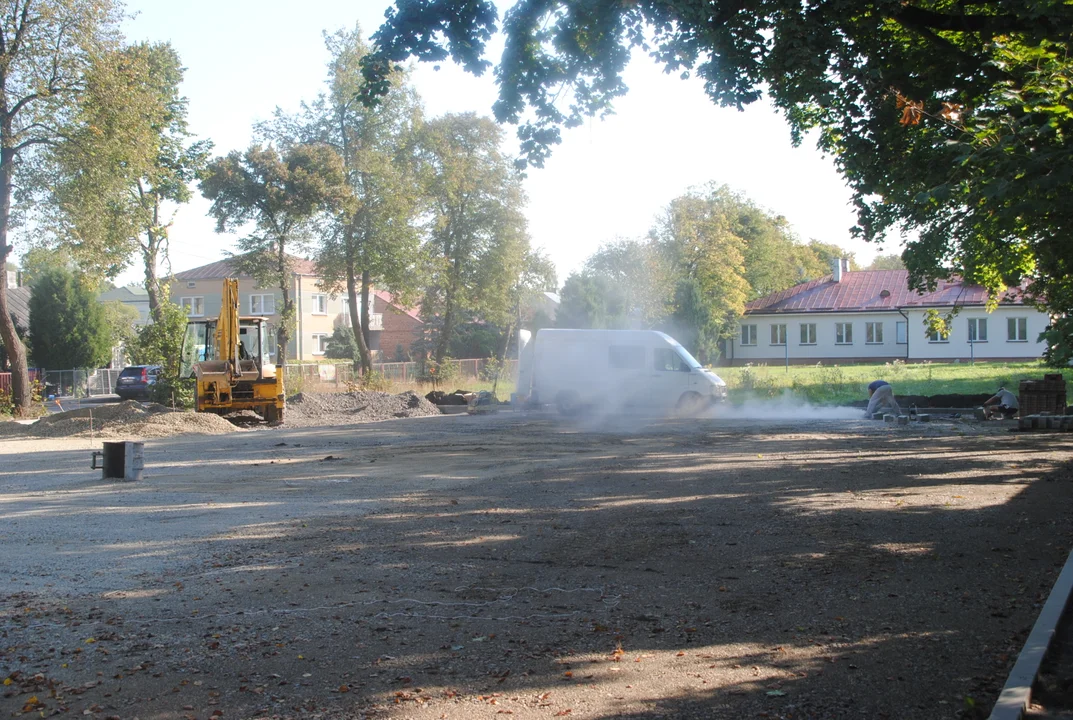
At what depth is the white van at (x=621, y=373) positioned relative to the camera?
26.9 m

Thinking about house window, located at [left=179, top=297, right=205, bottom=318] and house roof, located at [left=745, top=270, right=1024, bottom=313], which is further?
house window, located at [left=179, top=297, right=205, bottom=318]

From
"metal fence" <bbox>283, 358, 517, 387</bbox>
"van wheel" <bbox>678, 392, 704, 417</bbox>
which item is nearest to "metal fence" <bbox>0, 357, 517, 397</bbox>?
"metal fence" <bbox>283, 358, 517, 387</bbox>

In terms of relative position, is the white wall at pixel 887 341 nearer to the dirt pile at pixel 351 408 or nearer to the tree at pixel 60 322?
the dirt pile at pixel 351 408

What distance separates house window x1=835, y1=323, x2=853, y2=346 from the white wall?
19 centimetres

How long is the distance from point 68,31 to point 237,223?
13.5 m

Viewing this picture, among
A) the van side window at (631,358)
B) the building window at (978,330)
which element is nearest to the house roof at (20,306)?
the van side window at (631,358)

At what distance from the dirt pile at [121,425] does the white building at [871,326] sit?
44.9 metres

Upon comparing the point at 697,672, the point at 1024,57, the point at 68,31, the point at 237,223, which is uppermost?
the point at 68,31

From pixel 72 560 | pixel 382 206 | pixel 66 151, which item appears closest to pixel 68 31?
pixel 66 151

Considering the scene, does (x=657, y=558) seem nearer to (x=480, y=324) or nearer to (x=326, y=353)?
(x=480, y=324)

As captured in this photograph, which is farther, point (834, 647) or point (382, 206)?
point (382, 206)

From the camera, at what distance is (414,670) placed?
525cm

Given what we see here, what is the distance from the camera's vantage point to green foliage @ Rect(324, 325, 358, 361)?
67438 millimetres

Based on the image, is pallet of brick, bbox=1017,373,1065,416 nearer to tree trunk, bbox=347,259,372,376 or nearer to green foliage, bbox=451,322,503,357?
tree trunk, bbox=347,259,372,376
